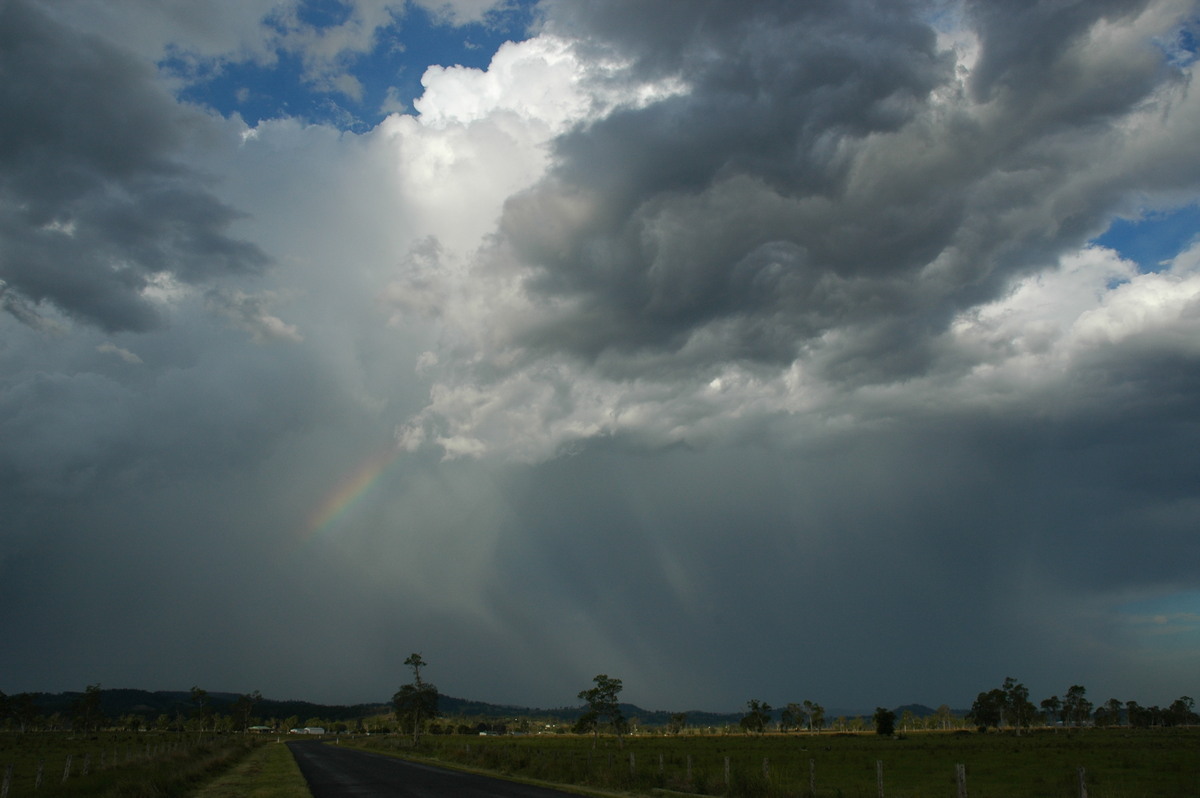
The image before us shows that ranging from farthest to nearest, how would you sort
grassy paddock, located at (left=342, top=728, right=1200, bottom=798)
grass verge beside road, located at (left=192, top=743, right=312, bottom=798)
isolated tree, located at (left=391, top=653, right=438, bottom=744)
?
isolated tree, located at (left=391, top=653, right=438, bottom=744) → grassy paddock, located at (left=342, top=728, right=1200, bottom=798) → grass verge beside road, located at (left=192, top=743, right=312, bottom=798)

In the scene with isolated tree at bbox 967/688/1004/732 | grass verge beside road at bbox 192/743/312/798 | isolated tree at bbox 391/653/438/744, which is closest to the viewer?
grass verge beside road at bbox 192/743/312/798

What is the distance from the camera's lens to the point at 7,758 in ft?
218

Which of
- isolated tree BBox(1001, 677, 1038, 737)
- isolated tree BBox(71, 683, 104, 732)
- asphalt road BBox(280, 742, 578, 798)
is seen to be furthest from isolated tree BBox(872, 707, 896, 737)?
isolated tree BBox(71, 683, 104, 732)

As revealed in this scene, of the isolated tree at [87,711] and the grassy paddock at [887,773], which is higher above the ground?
the grassy paddock at [887,773]

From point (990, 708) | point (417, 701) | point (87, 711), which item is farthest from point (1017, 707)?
point (87, 711)

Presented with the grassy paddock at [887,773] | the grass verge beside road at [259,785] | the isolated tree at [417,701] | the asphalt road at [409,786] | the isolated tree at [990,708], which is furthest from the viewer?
the isolated tree at [990,708]

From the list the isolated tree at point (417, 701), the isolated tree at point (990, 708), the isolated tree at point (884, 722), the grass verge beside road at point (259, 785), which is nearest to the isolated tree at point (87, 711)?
the isolated tree at point (417, 701)

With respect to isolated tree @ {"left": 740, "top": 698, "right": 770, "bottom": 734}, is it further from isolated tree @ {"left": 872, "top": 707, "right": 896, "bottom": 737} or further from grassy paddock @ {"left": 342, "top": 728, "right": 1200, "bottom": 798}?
grassy paddock @ {"left": 342, "top": 728, "right": 1200, "bottom": 798}

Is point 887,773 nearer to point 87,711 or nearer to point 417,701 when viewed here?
point 417,701

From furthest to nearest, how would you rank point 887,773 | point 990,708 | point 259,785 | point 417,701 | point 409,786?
point 990,708
point 417,701
point 887,773
point 259,785
point 409,786

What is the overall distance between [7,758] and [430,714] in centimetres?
7278

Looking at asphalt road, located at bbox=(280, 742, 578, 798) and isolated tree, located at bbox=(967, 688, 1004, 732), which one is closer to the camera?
asphalt road, located at bbox=(280, 742, 578, 798)

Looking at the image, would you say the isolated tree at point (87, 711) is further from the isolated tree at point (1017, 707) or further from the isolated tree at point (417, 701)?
the isolated tree at point (1017, 707)

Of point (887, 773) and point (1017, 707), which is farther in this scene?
point (1017, 707)
